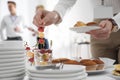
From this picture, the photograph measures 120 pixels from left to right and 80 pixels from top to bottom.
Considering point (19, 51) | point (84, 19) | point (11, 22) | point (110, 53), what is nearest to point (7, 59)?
point (19, 51)

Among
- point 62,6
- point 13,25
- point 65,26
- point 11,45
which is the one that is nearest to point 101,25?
point 62,6

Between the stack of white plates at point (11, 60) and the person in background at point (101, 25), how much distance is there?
0.28 m

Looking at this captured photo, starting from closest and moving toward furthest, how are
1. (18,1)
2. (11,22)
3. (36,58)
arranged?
(36,58) < (11,22) < (18,1)

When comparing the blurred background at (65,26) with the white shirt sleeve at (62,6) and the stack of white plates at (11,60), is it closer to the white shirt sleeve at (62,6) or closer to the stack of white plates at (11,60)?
the white shirt sleeve at (62,6)

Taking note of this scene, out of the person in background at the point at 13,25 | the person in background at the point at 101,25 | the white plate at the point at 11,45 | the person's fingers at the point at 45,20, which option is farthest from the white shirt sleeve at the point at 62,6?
the person in background at the point at 13,25

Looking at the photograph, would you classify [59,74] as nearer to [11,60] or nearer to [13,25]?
[11,60]

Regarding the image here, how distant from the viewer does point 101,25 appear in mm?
1386

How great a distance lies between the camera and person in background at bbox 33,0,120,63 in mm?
1203

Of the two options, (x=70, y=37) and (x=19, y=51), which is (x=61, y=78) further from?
(x=70, y=37)

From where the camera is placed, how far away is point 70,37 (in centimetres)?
578

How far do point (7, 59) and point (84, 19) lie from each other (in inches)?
193

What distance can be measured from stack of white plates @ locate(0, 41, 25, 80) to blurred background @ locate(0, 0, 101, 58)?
4.55 metres

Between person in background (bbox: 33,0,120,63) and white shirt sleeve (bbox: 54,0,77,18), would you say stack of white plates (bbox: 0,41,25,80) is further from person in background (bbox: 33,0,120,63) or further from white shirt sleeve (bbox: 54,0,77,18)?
white shirt sleeve (bbox: 54,0,77,18)

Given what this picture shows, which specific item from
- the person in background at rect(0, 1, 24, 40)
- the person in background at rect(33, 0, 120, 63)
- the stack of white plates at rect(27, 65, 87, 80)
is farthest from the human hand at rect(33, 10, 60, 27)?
the person in background at rect(0, 1, 24, 40)
